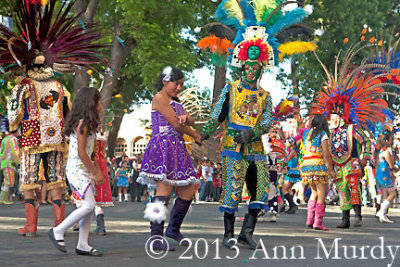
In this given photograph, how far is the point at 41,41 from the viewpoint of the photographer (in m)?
8.94

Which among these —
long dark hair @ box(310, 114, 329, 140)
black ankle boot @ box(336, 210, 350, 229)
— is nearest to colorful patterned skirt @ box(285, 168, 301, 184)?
black ankle boot @ box(336, 210, 350, 229)

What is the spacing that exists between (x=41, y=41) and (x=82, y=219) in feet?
10.9

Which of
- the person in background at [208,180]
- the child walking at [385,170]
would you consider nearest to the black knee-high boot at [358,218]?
the child walking at [385,170]

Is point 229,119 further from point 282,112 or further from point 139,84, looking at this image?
point 139,84

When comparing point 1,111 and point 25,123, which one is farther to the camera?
point 1,111

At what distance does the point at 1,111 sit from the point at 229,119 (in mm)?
6314

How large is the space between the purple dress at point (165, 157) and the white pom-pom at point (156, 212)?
27cm

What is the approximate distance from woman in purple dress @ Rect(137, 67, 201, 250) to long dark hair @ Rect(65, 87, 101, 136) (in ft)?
3.04

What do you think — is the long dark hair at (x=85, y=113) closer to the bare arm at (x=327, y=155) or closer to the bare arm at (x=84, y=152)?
the bare arm at (x=84, y=152)

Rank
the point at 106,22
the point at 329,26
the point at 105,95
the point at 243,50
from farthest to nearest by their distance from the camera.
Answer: the point at 329,26 → the point at 106,22 → the point at 105,95 → the point at 243,50

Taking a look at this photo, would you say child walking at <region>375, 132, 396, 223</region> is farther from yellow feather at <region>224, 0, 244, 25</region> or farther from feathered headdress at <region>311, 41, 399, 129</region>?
yellow feather at <region>224, 0, 244, 25</region>

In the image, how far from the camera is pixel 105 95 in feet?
74.0

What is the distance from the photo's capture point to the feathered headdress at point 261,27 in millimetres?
8352

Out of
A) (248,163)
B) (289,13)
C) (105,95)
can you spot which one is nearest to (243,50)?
(289,13)
